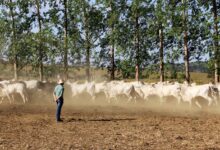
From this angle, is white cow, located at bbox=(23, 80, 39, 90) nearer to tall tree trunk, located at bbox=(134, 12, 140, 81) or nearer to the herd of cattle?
the herd of cattle

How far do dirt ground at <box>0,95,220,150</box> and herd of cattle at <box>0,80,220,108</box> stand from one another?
3.16 metres

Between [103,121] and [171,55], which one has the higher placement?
[171,55]

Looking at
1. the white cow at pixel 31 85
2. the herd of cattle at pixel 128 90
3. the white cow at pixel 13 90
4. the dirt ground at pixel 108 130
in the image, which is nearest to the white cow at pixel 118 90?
the herd of cattle at pixel 128 90

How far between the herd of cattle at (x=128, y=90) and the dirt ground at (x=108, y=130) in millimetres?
3164

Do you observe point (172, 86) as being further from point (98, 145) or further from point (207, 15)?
point (98, 145)

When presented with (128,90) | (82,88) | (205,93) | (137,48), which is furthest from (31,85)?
(137,48)

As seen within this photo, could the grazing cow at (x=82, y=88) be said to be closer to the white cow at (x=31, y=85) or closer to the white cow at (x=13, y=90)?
the white cow at (x=31, y=85)

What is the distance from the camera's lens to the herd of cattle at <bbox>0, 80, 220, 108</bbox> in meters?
34.1

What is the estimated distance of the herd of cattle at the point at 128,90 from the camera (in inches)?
1343

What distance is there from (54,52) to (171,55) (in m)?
13.6

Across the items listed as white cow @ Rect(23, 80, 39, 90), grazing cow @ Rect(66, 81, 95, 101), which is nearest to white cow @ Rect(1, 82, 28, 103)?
white cow @ Rect(23, 80, 39, 90)

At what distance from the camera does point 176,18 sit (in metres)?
46.7

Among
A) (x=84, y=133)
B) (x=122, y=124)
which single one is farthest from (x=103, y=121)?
(x=84, y=133)

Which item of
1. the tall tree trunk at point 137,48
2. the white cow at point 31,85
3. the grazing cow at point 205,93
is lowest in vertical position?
the grazing cow at point 205,93
